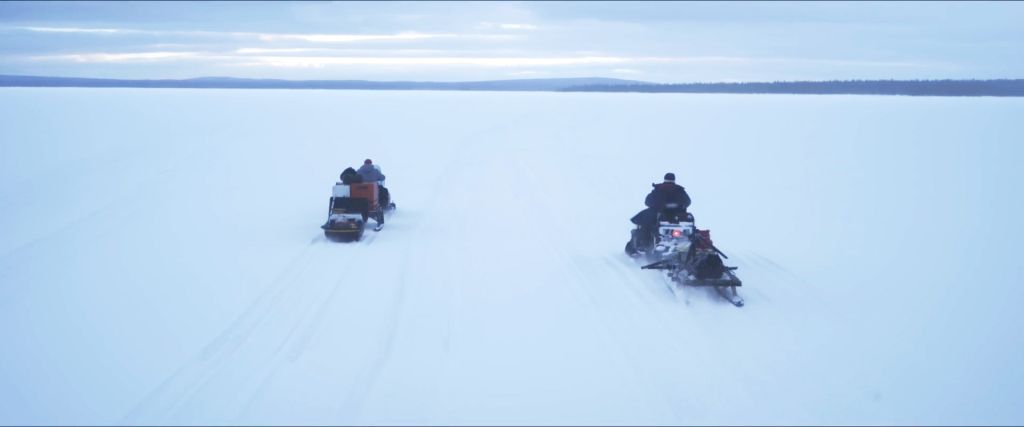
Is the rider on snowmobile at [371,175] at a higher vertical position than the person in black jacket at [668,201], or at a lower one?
lower

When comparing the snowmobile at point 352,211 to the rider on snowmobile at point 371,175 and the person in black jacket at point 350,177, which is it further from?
the rider on snowmobile at point 371,175

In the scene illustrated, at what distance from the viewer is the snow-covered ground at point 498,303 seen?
5582mm

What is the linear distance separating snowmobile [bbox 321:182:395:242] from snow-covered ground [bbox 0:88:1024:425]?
0.89 ft

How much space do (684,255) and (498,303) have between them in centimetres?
235

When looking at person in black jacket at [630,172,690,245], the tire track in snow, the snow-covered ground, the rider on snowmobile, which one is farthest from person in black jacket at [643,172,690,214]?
the rider on snowmobile

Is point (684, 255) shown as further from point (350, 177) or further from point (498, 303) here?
point (350, 177)

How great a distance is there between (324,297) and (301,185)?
9.85 metres

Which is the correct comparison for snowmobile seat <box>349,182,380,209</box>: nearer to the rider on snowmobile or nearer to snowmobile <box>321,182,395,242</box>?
snowmobile <box>321,182,395,242</box>

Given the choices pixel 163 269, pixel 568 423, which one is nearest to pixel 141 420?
pixel 568 423

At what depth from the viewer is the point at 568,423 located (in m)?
5.22

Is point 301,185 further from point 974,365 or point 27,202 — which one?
point 974,365

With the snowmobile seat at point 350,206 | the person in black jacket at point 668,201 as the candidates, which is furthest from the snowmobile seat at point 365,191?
the person in black jacket at point 668,201

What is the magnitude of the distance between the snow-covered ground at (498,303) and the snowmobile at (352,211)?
10.6 inches

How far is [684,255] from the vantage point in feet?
28.5
